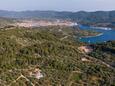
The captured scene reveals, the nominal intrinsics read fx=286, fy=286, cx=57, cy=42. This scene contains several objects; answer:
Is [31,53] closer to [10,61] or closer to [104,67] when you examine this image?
[10,61]

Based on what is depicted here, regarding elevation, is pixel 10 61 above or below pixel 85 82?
above

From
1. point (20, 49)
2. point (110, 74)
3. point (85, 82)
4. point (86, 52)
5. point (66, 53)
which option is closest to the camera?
point (85, 82)

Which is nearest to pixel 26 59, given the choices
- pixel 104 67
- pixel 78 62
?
pixel 78 62

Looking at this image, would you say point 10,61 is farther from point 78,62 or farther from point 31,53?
point 78,62

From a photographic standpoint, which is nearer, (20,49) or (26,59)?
(26,59)

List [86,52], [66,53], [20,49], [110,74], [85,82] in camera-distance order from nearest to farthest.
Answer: [85,82], [110,74], [20,49], [66,53], [86,52]

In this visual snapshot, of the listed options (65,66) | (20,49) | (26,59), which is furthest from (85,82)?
(20,49)
